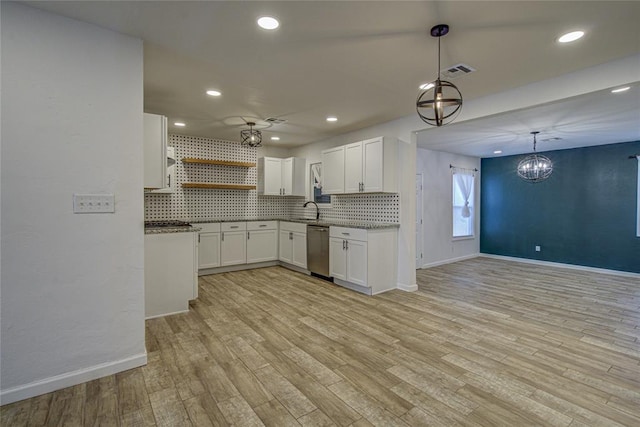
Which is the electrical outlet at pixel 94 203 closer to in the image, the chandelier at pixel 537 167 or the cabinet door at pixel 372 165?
the cabinet door at pixel 372 165

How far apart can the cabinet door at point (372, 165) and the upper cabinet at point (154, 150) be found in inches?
108

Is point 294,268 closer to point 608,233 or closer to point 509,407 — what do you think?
point 509,407

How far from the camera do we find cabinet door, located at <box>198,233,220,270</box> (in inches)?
207

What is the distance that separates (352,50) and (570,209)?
6457mm

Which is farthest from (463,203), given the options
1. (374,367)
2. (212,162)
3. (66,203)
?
(66,203)

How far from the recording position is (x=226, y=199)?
6.11 meters

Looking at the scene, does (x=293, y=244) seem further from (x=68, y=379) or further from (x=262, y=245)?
(x=68, y=379)

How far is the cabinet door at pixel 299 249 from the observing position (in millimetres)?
5500

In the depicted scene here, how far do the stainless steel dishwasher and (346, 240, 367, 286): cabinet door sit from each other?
0.52 metres

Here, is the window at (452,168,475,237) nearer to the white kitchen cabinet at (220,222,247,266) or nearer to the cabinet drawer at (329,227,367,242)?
the cabinet drawer at (329,227,367,242)

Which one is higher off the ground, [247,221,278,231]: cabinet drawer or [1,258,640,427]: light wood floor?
[247,221,278,231]: cabinet drawer

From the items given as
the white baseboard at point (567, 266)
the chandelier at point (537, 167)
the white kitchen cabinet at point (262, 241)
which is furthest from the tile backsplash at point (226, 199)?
the white baseboard at point (567, 266)

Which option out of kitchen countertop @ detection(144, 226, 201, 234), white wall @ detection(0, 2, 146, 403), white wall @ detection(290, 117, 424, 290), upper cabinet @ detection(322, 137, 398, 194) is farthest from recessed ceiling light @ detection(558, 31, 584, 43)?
kitchen countertop @ detection(144, 226, 201, 234)

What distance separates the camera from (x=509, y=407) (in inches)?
76.5
